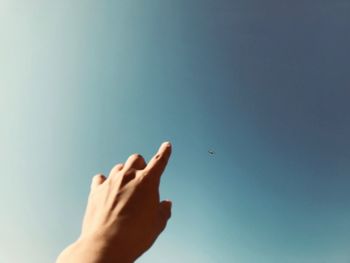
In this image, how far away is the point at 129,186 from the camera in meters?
1.19

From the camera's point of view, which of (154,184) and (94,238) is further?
(154,184)

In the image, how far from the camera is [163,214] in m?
1.19

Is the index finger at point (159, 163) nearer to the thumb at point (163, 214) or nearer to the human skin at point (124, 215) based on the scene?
the human skin at point (124, 215)

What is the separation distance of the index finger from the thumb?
4.6 inches

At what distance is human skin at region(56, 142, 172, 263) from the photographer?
103 cm

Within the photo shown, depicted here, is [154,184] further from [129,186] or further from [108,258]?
[108,258]

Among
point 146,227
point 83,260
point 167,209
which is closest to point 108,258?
point 83,260

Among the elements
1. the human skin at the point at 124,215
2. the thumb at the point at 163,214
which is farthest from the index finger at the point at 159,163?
the thumb at the point at 163,214

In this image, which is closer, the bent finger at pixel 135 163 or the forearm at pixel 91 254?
the forearm at pixel 91 254

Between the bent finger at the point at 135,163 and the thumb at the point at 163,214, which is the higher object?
the bent finger at the point at 135,163

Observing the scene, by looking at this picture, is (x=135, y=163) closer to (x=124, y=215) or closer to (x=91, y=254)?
(x=124, y=215)

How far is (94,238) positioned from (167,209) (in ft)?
0.89

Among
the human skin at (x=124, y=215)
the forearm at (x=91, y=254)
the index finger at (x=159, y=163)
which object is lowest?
the forearm at (x=91, y=254)

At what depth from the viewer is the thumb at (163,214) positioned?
1.18 m
